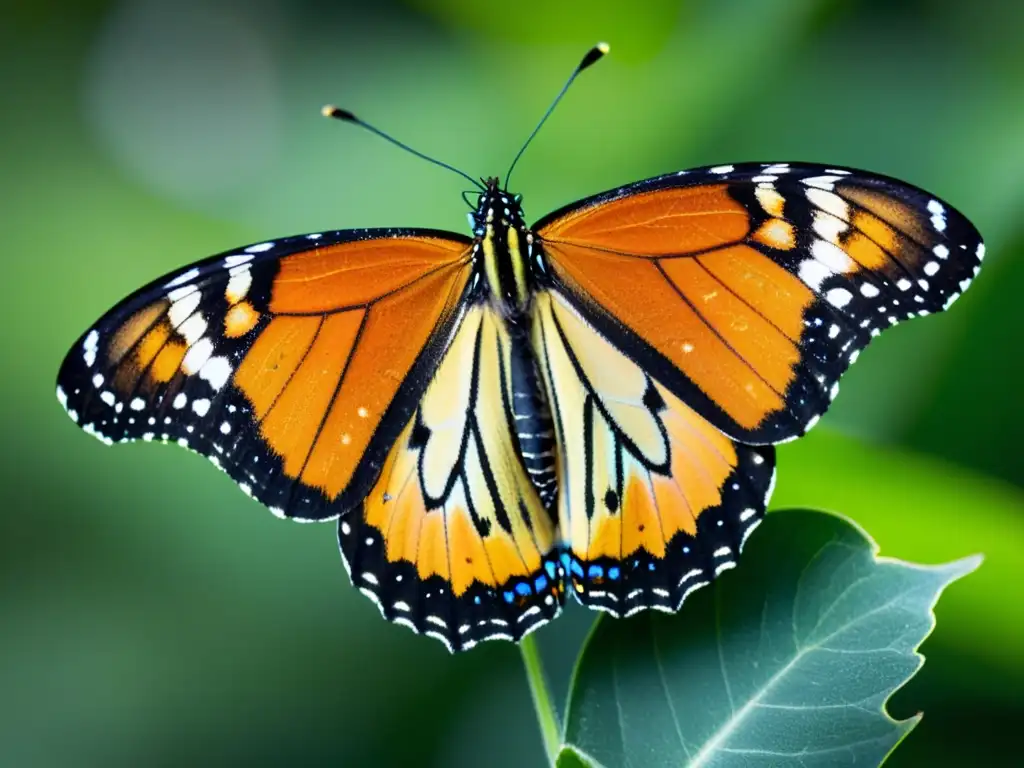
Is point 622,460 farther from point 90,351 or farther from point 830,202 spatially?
point 90,351

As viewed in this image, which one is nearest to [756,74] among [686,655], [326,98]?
[326,98]

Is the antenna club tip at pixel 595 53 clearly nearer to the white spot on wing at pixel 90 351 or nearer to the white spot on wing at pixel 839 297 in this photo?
the white spot on wing at pixel 839 297

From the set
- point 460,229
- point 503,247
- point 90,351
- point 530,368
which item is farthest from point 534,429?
point 460,229

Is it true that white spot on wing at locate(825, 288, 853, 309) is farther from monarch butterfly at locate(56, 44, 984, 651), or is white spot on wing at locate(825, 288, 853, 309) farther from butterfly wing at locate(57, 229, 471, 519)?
butterfly wing at locate(57, 229, 471, 519)

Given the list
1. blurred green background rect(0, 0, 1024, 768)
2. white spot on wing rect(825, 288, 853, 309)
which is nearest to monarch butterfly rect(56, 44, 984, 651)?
white spot on wing rect(825, 288, 853, 309)

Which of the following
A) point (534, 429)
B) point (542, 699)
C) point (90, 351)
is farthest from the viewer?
point (534, 429)

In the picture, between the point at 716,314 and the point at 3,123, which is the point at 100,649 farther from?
the point at 3,123
